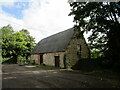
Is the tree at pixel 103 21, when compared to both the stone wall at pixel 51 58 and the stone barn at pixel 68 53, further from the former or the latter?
the stone wall at pixel 51 58

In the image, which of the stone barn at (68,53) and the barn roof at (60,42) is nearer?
the stone barn at (68,53)

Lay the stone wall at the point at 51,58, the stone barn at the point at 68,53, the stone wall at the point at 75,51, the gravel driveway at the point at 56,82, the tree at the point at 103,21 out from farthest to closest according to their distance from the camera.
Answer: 1. the stone wall at the point at 51,58
2. the stone wall at the point at 75,51
3. the stone barn at the point at 68,53
4. the tree at the point at 103,21
5. the gravel driveway at the point at 56,82

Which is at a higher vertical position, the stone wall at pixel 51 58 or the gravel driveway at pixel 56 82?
the stone wall at pixel 51 58

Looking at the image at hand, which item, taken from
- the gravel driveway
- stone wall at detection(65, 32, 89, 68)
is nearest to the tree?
the gravel driveway

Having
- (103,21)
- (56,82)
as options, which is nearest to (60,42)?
(103,21)

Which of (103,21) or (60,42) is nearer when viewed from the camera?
(103,21)

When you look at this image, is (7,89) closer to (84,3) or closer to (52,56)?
(84,3)

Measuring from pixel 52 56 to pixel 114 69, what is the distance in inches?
480

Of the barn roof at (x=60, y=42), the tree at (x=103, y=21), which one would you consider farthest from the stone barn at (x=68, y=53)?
the tree at (x=103, y=21)

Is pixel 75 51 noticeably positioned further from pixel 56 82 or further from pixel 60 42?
pixel 56 82

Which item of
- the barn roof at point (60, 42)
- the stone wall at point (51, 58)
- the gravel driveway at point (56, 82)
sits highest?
the barn roof at point (60, 42)

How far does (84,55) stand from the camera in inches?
826

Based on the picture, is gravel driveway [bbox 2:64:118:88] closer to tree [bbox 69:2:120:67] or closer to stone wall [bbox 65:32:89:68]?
tree [bbox 69:2:120:67]

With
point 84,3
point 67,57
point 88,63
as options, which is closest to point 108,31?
point 84,3
